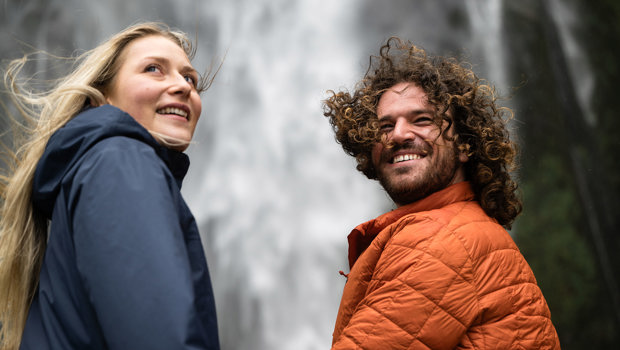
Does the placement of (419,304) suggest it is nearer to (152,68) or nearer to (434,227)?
(434,227)

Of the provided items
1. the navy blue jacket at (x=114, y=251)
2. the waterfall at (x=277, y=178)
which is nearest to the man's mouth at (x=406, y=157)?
the navy blue jacket at (x=114, y=251)

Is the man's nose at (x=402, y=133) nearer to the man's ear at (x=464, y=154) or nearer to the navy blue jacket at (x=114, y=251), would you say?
the man's ear at (x=464, y=154)

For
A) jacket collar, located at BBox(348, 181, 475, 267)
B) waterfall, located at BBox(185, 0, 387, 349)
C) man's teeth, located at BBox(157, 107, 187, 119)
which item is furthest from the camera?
waterfall, located at BBox(185, 0, 387, 349)

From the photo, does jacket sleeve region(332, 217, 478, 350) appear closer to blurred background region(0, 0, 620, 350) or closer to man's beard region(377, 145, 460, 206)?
man's beard region(377, 145, 460, 206)

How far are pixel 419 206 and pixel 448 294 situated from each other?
1.56 feet

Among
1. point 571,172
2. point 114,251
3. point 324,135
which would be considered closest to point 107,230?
point 114,251

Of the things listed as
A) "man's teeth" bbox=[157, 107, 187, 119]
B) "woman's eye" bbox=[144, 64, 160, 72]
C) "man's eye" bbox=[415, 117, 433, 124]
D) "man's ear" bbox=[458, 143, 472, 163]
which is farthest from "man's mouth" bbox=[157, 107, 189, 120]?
"man's ear" bbox=[458, 143, 472, 163]

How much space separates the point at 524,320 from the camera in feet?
5.32

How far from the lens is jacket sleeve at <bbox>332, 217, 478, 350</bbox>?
4.99 ft

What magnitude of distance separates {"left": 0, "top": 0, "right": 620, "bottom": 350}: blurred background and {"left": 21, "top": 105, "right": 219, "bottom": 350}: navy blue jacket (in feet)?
18.6

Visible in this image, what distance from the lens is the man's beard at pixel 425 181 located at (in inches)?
78.7

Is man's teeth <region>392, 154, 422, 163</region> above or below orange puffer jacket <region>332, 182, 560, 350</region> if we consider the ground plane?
above

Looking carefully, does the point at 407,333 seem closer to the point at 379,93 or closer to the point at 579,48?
the point at 379,93

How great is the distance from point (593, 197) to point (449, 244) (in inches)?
240
